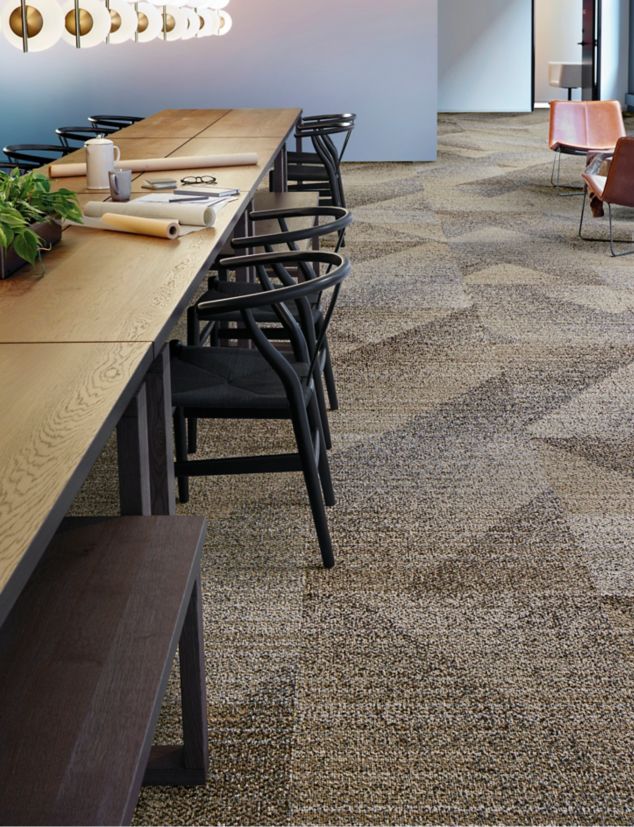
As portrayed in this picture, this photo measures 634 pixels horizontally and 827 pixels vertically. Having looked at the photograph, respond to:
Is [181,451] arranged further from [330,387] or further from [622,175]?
[622,175]

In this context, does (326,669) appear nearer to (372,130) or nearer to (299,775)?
(299,775)

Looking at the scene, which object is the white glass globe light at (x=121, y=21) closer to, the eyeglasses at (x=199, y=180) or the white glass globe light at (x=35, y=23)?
the white glass globe light at (x=35, y=23)

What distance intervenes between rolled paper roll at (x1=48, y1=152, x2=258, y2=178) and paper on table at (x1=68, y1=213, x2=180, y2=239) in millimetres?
1046

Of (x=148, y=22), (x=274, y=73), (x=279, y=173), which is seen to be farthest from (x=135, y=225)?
(x=274, y=73)

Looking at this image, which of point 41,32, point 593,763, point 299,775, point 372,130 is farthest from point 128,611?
point 372,130

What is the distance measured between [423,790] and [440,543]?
3.24 feet

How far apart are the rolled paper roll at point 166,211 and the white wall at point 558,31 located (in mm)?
14125

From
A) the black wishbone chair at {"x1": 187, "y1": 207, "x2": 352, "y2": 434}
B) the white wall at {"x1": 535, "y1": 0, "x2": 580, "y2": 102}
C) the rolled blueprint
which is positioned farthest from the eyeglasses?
the white wall at {"x1": 535, "y1": 0, "x2": 580, "y2": 102}

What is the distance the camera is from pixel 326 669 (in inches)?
88.4

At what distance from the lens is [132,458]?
1974mm

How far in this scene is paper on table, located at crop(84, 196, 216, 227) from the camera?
9.71ft

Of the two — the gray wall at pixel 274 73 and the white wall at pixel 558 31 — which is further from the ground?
the white wall at pixel 558 31

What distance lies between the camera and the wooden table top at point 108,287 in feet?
6.60

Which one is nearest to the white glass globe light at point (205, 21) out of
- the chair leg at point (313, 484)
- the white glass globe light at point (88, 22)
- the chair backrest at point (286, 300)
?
the white glass globe light at point (88, 22)
